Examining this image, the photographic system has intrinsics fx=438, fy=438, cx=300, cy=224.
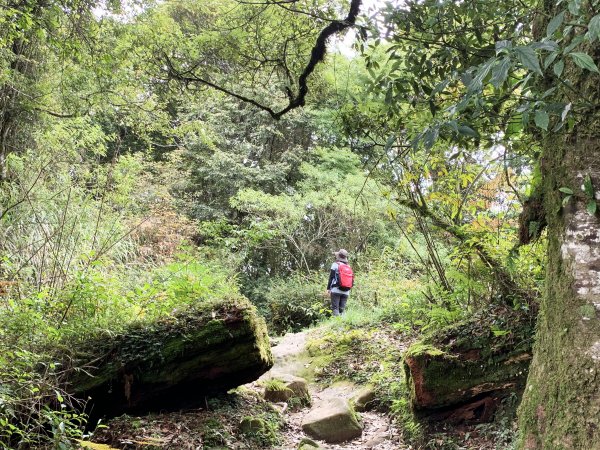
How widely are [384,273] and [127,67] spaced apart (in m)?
7.59

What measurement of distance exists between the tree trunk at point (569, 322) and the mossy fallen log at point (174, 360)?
2.80 m

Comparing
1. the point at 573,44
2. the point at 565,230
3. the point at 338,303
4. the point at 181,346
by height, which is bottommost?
the point at 338,303

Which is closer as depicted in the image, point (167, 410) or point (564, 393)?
point (564, 393)

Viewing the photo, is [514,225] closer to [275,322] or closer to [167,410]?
[167,410]

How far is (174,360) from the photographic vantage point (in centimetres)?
411

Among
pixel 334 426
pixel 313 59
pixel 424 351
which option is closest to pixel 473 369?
pixel 424 351

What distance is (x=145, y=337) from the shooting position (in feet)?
13.4

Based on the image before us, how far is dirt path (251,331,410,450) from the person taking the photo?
4570mm

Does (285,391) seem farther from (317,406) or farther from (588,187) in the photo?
(588,187)

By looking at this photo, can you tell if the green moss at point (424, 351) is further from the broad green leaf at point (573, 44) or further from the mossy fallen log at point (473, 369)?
the broad green leaf at point (573, 44)

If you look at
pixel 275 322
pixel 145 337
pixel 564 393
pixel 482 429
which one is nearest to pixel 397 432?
pixel 482 429

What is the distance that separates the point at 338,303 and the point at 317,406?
14.7ft

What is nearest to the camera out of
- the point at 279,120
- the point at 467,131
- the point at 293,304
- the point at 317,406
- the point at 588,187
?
the point at 467,131

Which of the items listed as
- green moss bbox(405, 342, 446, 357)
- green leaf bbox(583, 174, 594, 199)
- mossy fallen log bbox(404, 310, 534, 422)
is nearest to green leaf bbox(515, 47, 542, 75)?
green leaf bbox(583, 174, 594, 199)
